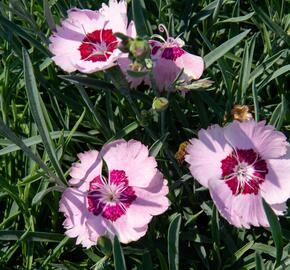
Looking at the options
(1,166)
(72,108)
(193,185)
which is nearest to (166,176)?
(193,185)

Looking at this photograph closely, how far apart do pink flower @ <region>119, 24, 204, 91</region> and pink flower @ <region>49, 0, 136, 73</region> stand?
0.27 ft

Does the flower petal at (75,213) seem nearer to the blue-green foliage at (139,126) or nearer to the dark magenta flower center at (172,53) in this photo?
the blue-green foliage at (139,126)

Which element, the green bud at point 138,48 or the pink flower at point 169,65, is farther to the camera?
the pink flower at point 169,65

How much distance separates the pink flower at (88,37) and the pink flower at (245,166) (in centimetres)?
39

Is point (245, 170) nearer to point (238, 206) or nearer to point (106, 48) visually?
point (238, 206)

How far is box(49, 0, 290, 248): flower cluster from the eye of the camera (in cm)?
161

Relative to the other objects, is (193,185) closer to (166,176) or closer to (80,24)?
(166,176)

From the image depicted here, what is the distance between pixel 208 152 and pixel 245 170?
4.9 inches

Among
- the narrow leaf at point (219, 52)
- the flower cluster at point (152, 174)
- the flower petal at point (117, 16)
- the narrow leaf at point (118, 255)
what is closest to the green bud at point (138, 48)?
the flower cluster at point (152, 174)

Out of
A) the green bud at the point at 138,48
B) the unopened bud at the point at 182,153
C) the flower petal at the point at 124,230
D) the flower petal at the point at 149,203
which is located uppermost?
the green bud at the point at 138,48

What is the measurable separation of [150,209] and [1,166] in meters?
0.78

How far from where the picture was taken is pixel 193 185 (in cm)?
197

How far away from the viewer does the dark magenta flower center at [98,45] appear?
1651 millimetres

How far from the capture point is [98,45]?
5.56 ft
